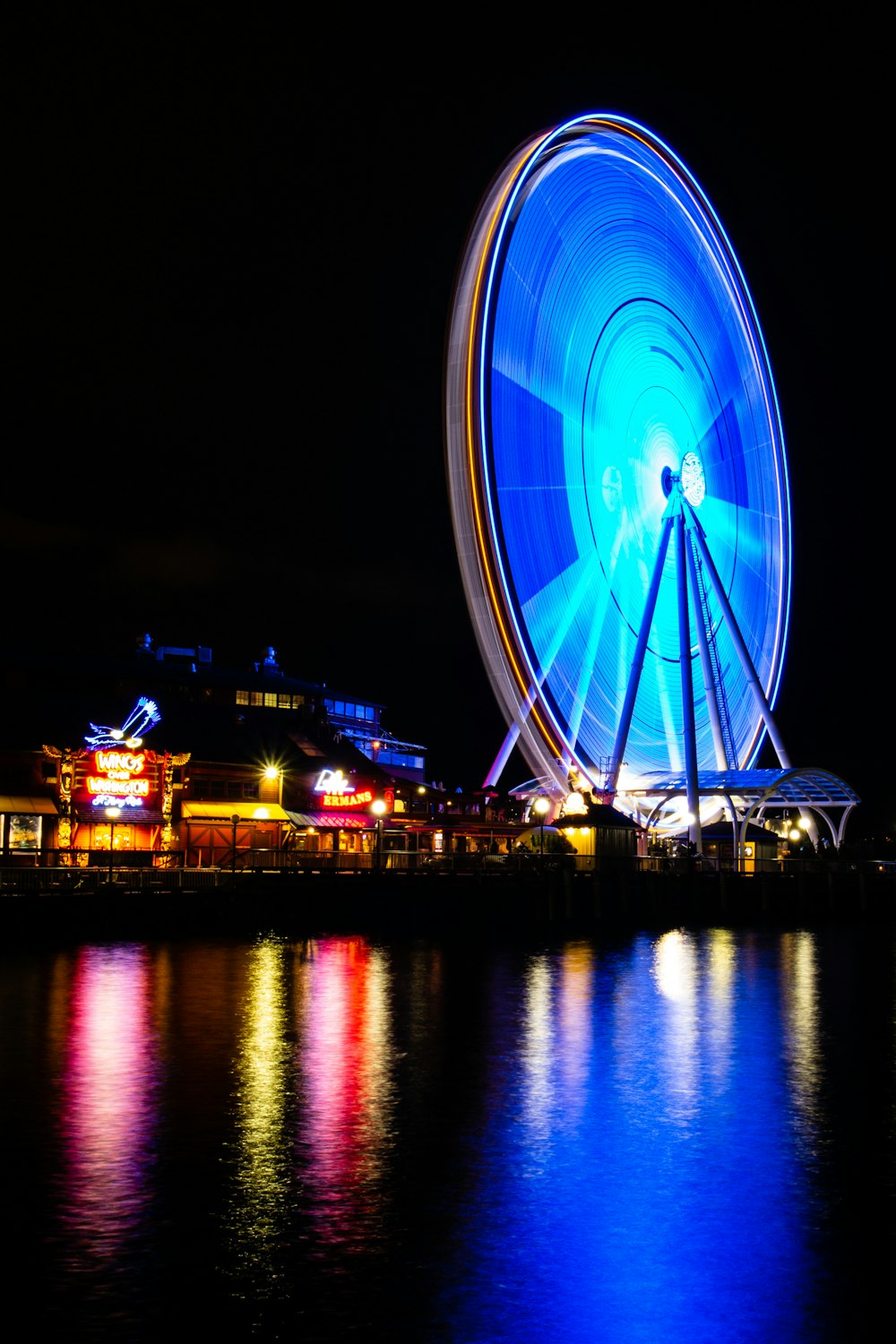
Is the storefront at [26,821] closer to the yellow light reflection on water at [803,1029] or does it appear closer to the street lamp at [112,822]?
the street lamp at [112,822]

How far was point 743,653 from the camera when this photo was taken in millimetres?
52156

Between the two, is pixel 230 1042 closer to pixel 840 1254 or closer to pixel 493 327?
pixel 840 1254

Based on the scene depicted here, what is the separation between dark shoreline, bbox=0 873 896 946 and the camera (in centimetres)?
3303

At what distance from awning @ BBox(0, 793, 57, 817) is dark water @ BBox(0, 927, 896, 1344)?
11.7 meters

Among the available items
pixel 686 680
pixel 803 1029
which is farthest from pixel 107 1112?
pixel 686 680

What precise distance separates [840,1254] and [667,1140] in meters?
4.16

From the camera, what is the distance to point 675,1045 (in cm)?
2180

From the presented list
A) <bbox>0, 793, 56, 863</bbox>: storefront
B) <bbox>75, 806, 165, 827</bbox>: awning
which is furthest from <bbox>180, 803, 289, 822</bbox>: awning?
<bbox>0, 793, 56, 863</bbox>: storefront

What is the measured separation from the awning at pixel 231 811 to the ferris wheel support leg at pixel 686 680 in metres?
14.5

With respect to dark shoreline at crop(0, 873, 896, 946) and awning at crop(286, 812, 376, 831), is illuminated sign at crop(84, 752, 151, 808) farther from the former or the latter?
awning at crop(286, 812, 376, 831)

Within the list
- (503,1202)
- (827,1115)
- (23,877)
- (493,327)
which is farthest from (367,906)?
(503,1202)

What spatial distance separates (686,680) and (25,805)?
22.4 metres

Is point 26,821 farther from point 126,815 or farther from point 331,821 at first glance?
point 331,821

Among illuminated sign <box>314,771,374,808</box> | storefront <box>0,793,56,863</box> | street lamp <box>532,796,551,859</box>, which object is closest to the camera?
storefront <box>0,793,56,863</box>
